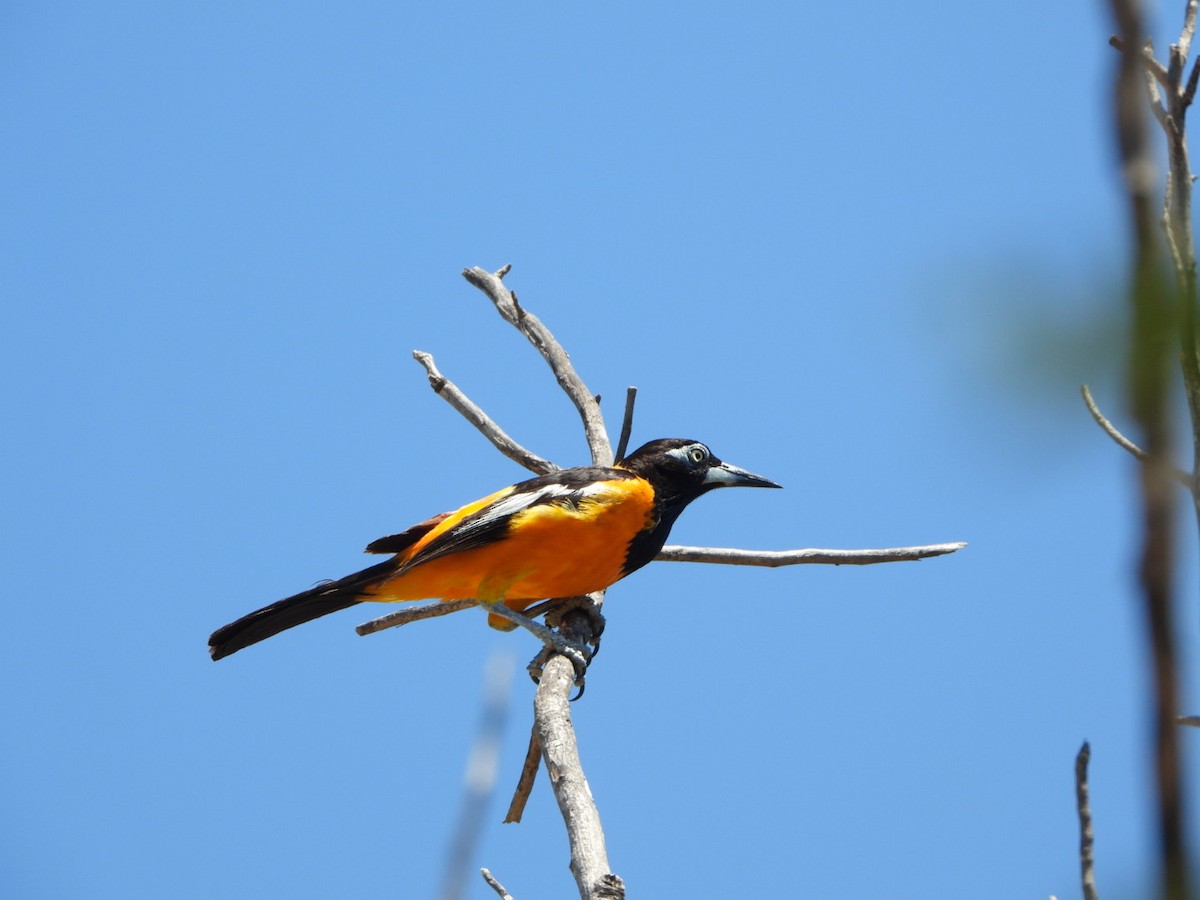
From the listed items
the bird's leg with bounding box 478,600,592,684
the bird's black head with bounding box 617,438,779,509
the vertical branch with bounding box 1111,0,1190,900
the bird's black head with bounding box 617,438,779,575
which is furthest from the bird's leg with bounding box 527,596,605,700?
the vertical branch with bounding box 1111,0,1190,900

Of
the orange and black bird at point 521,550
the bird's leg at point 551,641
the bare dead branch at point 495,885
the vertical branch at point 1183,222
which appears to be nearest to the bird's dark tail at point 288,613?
the orange and black bird at point 521,550

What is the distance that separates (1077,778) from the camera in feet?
3.55

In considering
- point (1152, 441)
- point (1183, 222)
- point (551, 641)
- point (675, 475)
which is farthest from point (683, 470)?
point (1152, 441)

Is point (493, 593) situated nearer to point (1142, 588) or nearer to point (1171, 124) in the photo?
point (1171, 124)

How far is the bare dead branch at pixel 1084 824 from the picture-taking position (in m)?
1.04

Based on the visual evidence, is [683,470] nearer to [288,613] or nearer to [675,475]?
[675,475]

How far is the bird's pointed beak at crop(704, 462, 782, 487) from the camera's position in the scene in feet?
20.4

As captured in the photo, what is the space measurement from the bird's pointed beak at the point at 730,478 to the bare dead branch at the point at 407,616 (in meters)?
1.71

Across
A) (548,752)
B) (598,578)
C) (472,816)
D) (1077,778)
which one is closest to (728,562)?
(598,578)

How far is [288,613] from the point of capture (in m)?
5.67

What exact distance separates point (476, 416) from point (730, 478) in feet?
4.90

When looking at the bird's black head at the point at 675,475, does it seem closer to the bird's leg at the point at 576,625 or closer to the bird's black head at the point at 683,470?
the bird's black head at the point at 683,470

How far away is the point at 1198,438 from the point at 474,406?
5.70m

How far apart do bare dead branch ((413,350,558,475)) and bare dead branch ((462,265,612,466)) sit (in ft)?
1.03
